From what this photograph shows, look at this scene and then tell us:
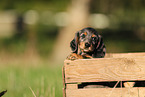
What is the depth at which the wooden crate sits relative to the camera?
138 inches

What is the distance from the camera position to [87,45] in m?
3.87

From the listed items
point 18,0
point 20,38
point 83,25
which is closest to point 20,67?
point 83,25

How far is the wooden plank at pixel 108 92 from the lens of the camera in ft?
11.6

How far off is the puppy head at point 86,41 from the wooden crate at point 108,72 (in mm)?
381

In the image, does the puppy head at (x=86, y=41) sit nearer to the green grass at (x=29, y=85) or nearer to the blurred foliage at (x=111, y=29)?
the green grass at (x=29, y=85)

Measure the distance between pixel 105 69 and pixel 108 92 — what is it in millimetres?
283

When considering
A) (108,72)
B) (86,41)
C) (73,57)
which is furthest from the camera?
(86,41)

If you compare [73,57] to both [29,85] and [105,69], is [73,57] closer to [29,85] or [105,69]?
[105,69]

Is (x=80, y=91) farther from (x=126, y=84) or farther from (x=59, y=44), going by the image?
(x=59, y=44)

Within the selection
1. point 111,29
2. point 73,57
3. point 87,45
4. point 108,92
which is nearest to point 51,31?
point 111,29

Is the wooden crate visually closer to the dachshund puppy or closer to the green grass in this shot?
the dachshund puppy

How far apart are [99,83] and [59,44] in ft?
34.8

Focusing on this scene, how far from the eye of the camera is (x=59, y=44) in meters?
14.3

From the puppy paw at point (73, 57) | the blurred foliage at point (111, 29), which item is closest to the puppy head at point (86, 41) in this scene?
the puppy paw at point (73, 57)
